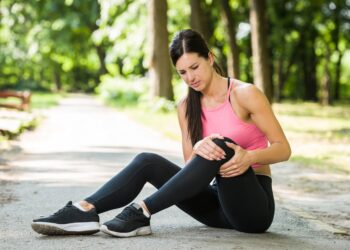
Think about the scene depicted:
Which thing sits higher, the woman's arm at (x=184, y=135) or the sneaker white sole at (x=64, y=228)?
the woman's arm at (x=184, y=135)

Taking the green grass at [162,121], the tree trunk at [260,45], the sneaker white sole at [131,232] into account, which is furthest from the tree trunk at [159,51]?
the sneaker white sole at [131,232]

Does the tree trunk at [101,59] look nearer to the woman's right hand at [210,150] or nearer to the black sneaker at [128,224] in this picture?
the black sneaker at [128,224]

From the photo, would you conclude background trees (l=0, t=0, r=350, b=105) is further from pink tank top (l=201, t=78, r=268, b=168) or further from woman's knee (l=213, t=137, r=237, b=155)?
woman's knee (l=213, t=137, r=237, b=155)

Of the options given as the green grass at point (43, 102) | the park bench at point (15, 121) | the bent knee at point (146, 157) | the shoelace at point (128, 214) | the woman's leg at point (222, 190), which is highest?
the bent knee at point (146, 157)

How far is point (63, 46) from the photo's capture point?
38.6 meters

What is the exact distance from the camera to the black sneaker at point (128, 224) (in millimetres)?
4465

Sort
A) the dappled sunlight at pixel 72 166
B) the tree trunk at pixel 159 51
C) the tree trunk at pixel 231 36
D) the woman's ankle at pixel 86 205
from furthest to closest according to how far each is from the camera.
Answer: the tree trunk at pixel 231 36
the tree trunk at pixel 159 51
the dappled sunlight at pixel 72 166
the woman's ankle at pixel 86 205

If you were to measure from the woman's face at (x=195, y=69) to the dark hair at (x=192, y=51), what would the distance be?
0.03 metres

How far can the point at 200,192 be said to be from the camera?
15.5ft

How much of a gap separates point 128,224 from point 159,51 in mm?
17664

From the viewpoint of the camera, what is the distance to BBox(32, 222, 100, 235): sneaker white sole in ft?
14.5

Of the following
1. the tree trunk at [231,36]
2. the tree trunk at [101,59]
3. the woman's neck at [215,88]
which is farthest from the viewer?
the tree trunk at [101,59]

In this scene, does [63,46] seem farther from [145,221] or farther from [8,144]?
[145,221]

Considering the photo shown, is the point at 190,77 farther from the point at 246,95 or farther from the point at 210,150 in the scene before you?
the point at 210,150
